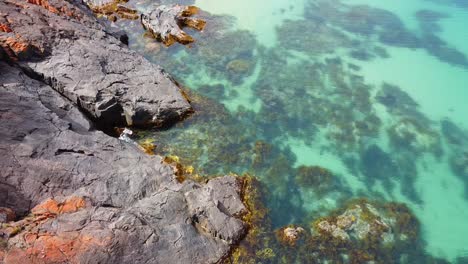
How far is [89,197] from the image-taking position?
11977 millimetres

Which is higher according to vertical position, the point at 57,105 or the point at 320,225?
the point at 57,105

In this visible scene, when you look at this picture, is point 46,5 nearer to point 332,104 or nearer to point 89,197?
point 89,197

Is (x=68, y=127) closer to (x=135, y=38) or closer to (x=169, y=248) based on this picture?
(x=169, y=248)

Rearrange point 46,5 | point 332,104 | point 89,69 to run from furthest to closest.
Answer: point 46,5 → point 332,104 → point 89,69

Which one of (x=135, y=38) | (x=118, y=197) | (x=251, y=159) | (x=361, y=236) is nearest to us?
(x=118, y=197)

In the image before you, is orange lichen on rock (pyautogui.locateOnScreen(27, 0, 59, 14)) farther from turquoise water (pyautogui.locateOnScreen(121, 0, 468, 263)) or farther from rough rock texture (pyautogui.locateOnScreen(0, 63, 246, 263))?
rough rock texture (pyautogui.locateOnScreen(0, 63, 246, 263))

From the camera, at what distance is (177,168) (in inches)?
609

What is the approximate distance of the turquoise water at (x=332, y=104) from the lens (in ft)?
53.1

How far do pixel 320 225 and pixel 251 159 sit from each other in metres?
4.33

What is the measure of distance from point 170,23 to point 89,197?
1584 centimetres

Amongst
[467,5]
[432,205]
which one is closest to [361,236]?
[432,205]

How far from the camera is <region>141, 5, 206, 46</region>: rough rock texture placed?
24.1 meters

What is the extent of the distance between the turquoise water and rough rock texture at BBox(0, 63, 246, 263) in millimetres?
2636

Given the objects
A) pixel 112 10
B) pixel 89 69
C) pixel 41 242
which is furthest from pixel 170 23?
pixel 41 242
